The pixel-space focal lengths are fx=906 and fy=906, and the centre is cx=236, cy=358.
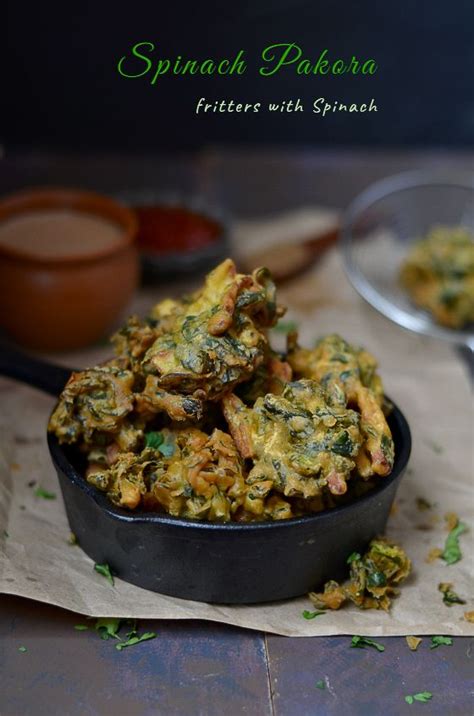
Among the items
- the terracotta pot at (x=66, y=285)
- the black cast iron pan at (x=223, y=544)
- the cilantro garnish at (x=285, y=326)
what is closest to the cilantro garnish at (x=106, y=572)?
the black cast iron pan at (x=223, y=544)

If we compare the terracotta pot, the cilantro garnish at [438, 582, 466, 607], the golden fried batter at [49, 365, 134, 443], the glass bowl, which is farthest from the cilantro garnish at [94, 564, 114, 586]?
the glass bowl

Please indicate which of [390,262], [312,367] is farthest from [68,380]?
[390,262]

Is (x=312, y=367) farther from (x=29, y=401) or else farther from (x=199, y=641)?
(x=29, y=401)

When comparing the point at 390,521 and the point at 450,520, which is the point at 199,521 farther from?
the point at 450,520

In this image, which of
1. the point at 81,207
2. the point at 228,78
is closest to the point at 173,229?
the point at 81,207

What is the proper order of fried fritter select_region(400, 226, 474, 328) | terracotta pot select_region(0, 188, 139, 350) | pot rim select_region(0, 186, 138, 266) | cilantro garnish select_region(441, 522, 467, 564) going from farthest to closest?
fried fritter select_region(400, 226, 474, 328), pot rim select_region(0, 186, 138, 266), terracotta pot select_region(0, 188, 139, 350), cilantro garnish select_region(441, 522, 467, 564)

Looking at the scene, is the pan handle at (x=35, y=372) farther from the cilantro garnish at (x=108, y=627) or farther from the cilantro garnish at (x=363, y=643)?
the cilantro garnish at (x=363, y=643)

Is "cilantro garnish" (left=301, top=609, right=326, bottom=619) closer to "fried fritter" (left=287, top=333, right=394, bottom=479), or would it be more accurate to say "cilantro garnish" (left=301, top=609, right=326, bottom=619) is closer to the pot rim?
"fried fritter" (left=287, top=333, right=394, bottom=479)
